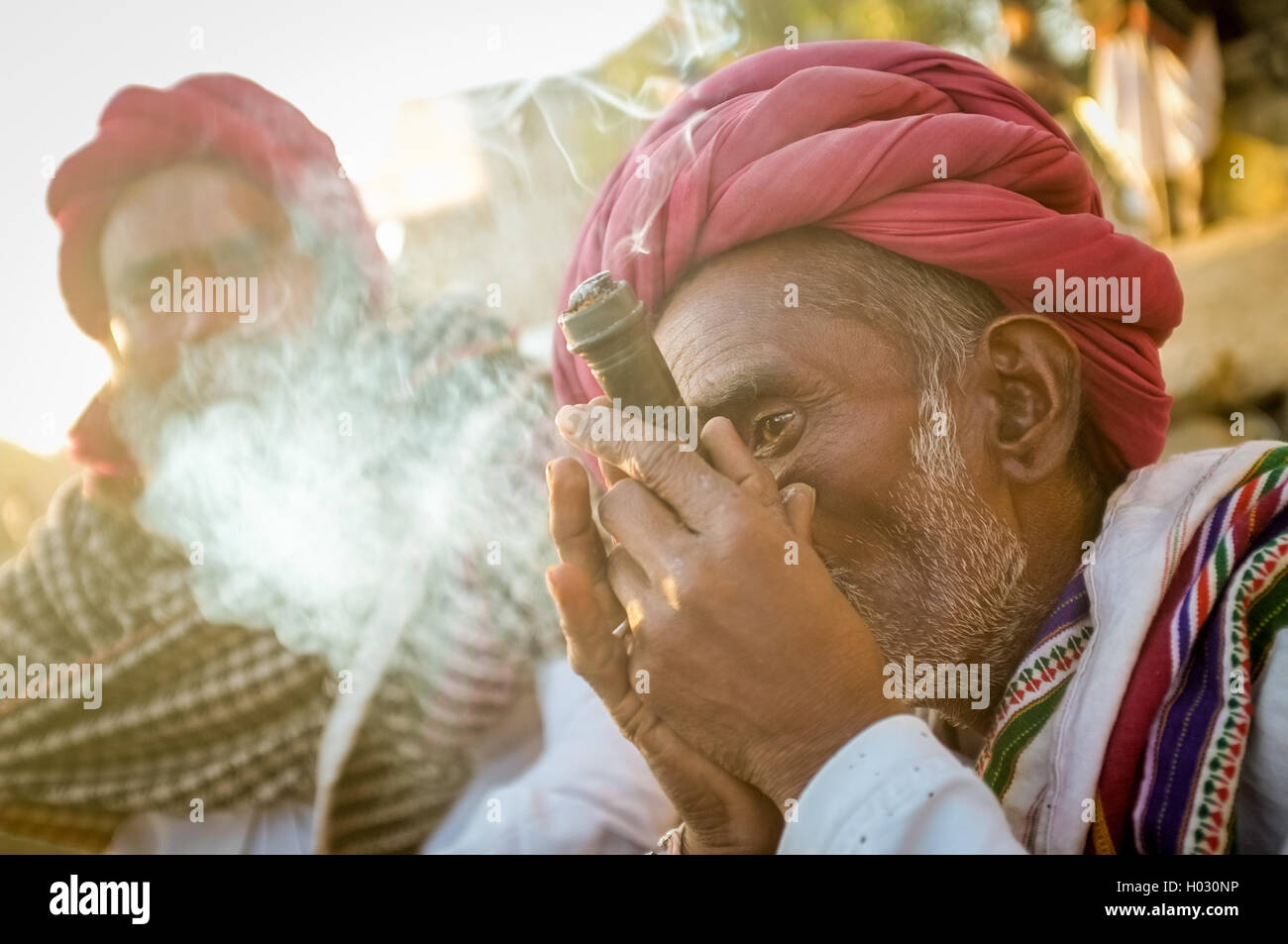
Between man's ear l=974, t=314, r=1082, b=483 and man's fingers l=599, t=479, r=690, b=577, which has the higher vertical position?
man's ear l=974, t=314, r=1082, b=483

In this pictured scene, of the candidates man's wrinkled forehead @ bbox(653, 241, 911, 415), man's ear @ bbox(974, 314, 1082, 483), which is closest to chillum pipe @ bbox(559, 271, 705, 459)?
man's wrinkled forehead @ bbox(653, 241, 911, 415)

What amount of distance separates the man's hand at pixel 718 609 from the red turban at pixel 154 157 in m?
0.94

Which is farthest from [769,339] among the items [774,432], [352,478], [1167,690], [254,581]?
[254,581]

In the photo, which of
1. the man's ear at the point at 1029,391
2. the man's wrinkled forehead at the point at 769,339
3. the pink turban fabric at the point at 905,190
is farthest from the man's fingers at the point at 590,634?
the man's ear at the point at 1029,391

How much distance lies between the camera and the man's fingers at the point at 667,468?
43.9 inches

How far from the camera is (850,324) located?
1.40m

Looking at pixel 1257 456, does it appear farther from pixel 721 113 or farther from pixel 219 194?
pixel 219 194

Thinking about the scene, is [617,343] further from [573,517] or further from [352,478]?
[352,478]

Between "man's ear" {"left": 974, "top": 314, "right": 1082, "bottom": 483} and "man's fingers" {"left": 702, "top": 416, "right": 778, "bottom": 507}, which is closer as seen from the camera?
"man's fingers" {"left": 702, "top": 416, "right": 778, "bottom": 507}

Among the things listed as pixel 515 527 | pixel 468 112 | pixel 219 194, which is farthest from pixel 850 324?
pixel 219 194

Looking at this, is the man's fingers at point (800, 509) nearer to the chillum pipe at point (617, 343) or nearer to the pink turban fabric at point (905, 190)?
the chillum pipe at point (617, 343)

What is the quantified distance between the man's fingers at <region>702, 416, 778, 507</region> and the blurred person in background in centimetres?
70

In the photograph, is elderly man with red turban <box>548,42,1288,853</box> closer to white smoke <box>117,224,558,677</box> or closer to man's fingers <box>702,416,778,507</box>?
man's fingers <box>702,416,778,507</box>

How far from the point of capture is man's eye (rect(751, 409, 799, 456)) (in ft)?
4.50
